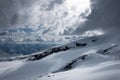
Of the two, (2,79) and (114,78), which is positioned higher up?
(114,78)

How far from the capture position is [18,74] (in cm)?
15175

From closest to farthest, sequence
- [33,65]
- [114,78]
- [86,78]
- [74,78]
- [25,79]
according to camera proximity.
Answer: [114,78]
[86,78]
[74,78]
[25,79]
[33,65]

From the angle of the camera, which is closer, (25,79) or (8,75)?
(25,79)

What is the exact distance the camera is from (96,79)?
57.8m

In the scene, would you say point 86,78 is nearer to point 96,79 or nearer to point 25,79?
point 96,79

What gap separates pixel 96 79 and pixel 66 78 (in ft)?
43.1

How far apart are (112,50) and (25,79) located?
57244mm

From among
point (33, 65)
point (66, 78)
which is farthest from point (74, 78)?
point (33, 65)

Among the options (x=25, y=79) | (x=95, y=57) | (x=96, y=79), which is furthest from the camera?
(x=25, y=79)

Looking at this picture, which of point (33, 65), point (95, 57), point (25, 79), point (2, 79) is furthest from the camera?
point (33, 65)

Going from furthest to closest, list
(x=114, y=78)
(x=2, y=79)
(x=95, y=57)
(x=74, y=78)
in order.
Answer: (x=2, y=79) < (x=95, y=57) < (x=74, y=78) < (x=114, y=78)

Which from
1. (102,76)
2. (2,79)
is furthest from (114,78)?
(2,79)

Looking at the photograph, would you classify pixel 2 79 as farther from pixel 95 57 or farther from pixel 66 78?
pixel 66 78

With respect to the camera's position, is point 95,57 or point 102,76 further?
point 95,57
